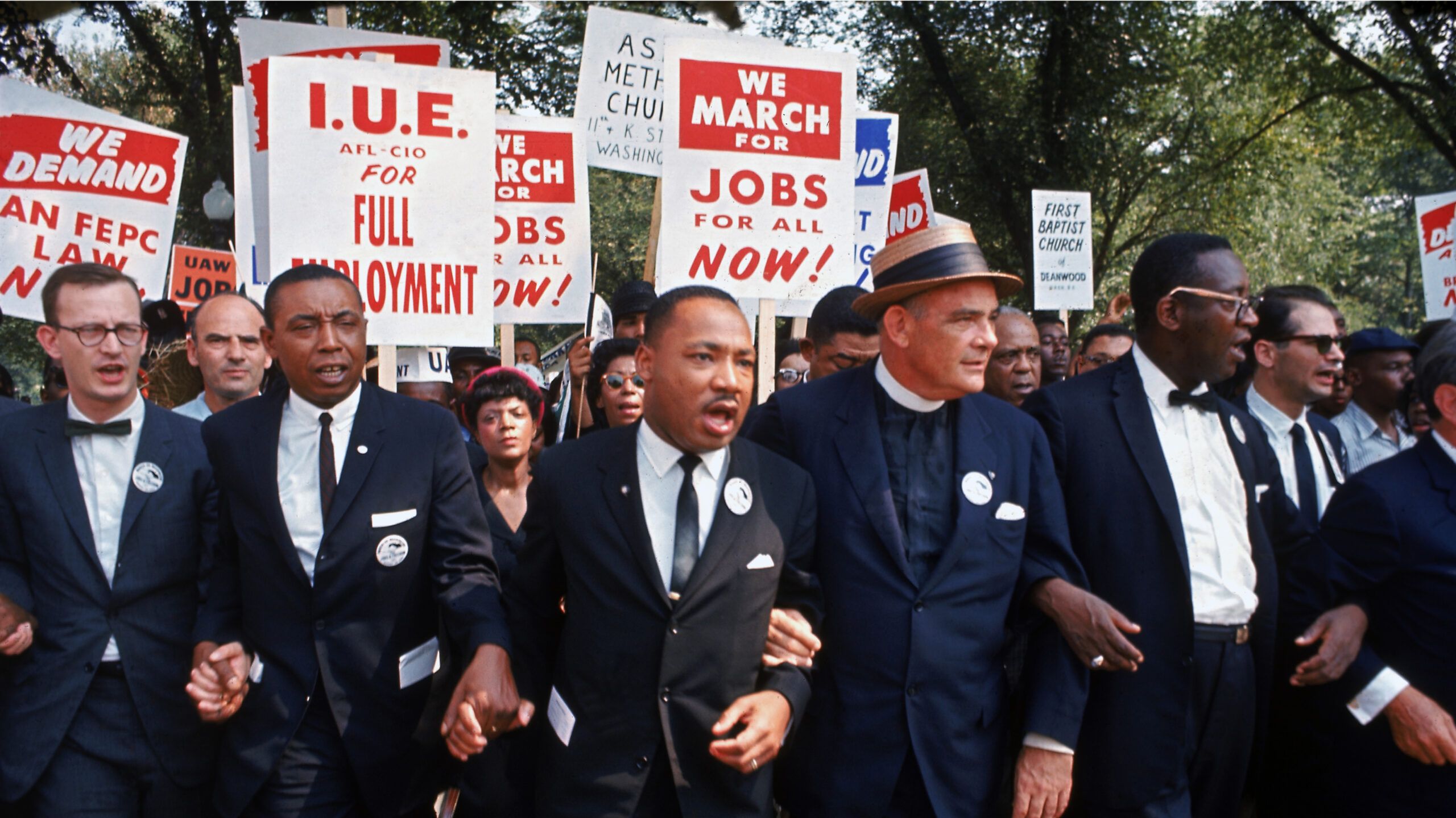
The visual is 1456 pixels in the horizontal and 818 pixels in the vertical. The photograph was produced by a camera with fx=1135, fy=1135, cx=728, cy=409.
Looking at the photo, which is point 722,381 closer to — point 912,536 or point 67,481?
point 912,536

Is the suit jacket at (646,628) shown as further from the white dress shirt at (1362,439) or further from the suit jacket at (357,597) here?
the white dress shirt at (1362,439)

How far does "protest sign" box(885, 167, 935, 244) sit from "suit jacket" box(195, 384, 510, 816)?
6.44 meters

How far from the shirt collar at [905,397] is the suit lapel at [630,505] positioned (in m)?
0.78

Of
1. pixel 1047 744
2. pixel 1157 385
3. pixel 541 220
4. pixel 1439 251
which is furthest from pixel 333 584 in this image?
pixel 1439 251

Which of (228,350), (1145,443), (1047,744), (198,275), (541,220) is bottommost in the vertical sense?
(1047,744)

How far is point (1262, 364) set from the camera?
4844 mm

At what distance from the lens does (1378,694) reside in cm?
337

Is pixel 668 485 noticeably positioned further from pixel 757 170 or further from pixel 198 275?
pixel 198 275

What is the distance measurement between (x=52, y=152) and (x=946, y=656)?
6545 mm

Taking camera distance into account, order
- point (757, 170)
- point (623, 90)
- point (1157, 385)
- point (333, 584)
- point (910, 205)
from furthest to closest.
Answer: point (910, 205)
point (623, 90)
point (757, 170)
point (1157, 385)
point (333, 584)

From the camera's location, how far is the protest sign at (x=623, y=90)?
28.1 ft

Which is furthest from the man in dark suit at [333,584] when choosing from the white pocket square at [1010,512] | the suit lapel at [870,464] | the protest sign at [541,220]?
the protest sign at [541,220]

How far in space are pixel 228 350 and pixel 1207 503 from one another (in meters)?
3.93

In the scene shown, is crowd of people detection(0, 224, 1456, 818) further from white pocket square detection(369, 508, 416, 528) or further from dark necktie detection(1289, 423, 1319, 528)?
dark necktie detection(1289, 423, 1319, 528)
